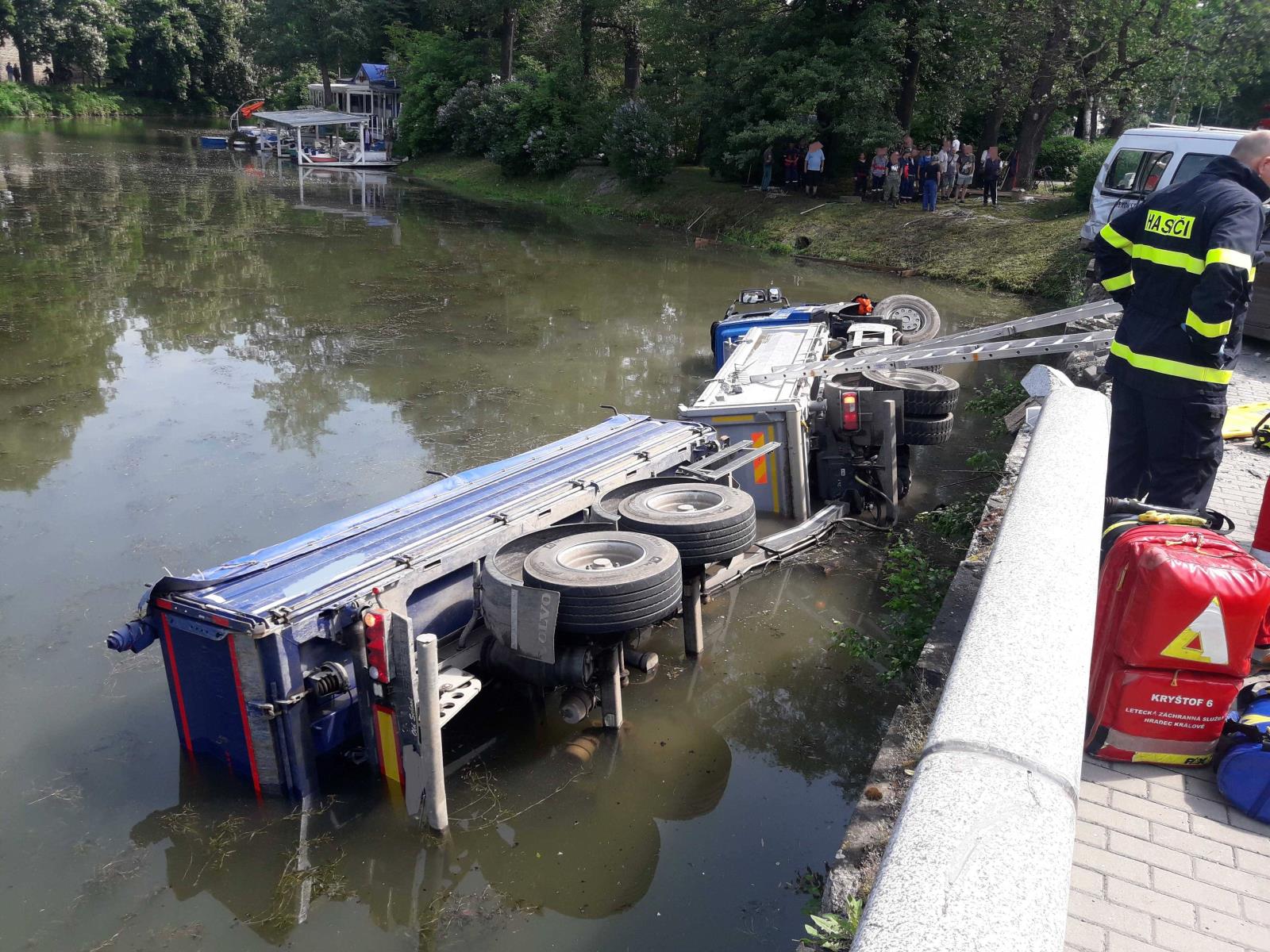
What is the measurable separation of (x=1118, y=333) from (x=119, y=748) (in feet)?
18.6

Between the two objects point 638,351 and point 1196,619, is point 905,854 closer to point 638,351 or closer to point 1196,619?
point 1196,619

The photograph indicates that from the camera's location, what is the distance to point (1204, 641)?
11.3ft

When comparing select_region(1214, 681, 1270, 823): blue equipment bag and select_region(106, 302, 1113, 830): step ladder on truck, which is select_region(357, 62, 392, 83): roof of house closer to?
select_region(106, 302, 1113, 830): step ladder on truck

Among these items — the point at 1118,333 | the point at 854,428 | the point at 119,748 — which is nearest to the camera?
the point at 119,748

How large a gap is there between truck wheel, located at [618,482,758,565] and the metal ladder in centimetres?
293

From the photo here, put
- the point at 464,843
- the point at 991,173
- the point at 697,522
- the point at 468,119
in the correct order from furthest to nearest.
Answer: the point at 468,119
the point at 991,173
the point at 697,522
the point at 464,843

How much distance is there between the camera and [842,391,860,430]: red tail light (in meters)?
7.77

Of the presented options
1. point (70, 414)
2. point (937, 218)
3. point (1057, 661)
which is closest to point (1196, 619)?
point (1057, 661)

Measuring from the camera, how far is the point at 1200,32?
2200cm

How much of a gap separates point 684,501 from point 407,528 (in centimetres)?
164

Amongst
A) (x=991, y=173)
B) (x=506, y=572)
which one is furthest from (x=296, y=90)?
(x=506, y=572)

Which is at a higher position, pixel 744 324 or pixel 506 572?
pixel 744 324

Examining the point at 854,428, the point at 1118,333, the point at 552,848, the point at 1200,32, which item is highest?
the point at 1200,32

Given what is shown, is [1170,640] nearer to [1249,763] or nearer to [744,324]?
[1249,763]
